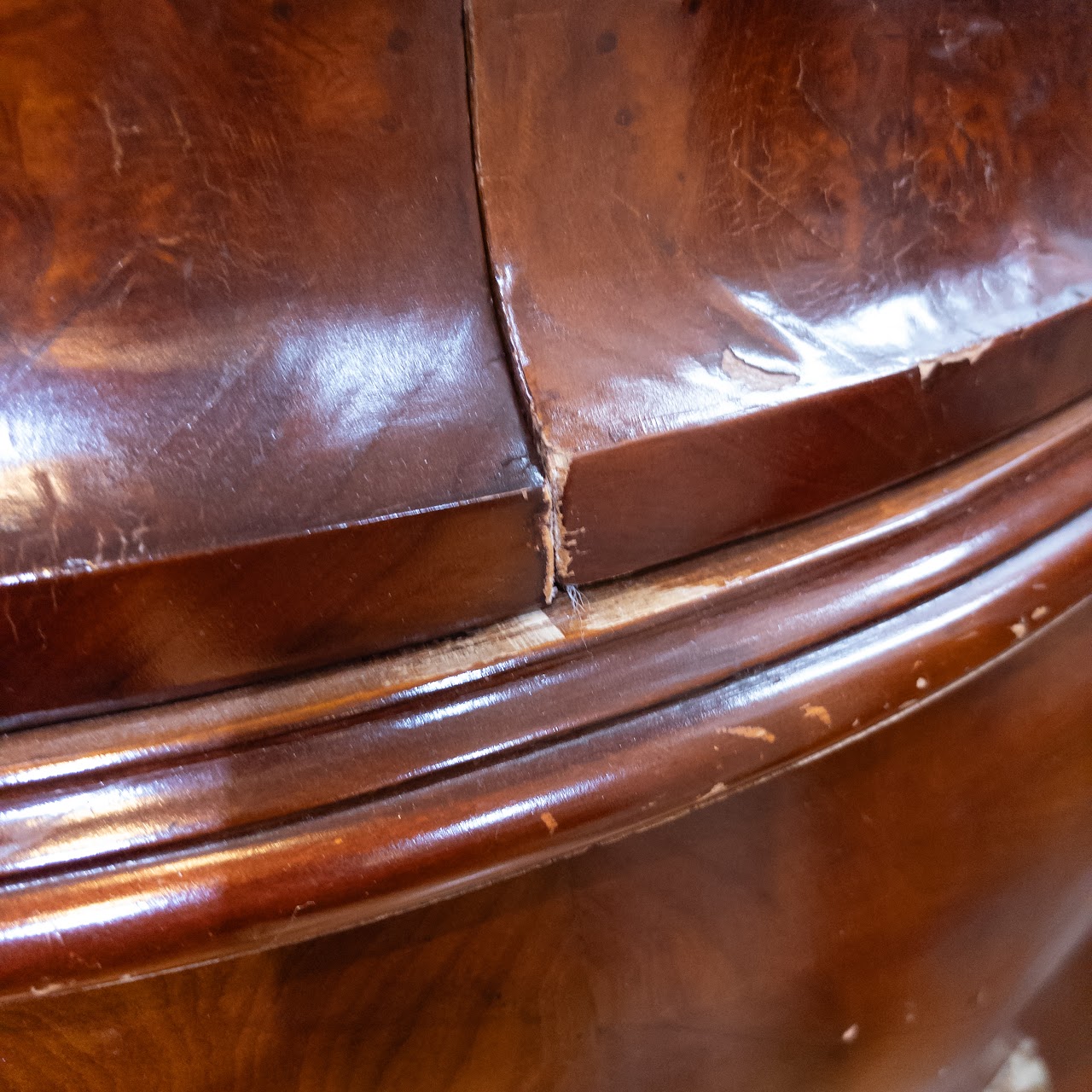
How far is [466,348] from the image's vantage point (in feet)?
1.14

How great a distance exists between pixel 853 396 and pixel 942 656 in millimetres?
112

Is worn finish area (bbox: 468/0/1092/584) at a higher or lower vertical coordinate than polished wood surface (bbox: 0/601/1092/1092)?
higher

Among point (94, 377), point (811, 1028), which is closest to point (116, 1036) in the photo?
point (94, 377)

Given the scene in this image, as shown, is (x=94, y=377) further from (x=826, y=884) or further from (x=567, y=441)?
(x=826, y=884)

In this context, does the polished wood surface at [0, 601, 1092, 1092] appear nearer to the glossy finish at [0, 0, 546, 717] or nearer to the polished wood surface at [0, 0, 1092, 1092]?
the polished wood surface at [0, 0, 1092, 1092]

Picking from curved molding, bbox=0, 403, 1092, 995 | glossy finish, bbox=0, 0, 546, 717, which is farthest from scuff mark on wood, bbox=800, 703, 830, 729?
glossy finish, bbox=0, 0, 546, 717

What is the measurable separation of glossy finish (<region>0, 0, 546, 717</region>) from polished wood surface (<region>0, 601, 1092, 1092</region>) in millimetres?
114

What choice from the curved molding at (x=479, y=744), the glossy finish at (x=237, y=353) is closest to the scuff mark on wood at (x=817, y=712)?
the curved molding at (x=479, y=744)

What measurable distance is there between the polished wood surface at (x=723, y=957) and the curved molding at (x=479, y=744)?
0.02 m

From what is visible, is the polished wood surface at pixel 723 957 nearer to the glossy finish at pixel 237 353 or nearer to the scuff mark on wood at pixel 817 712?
the scuff mark on wood at pixel 817 712

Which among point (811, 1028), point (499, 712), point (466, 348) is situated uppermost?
point (466, 348)

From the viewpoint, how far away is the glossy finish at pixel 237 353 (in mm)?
297

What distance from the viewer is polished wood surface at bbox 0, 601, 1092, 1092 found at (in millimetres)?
362

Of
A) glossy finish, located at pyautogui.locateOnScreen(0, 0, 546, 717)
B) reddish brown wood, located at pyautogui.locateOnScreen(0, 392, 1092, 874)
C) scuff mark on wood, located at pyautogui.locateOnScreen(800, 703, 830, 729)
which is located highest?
glossy finish, located at pyautogui.locateOnScreen(0, 0, 546, 717)
